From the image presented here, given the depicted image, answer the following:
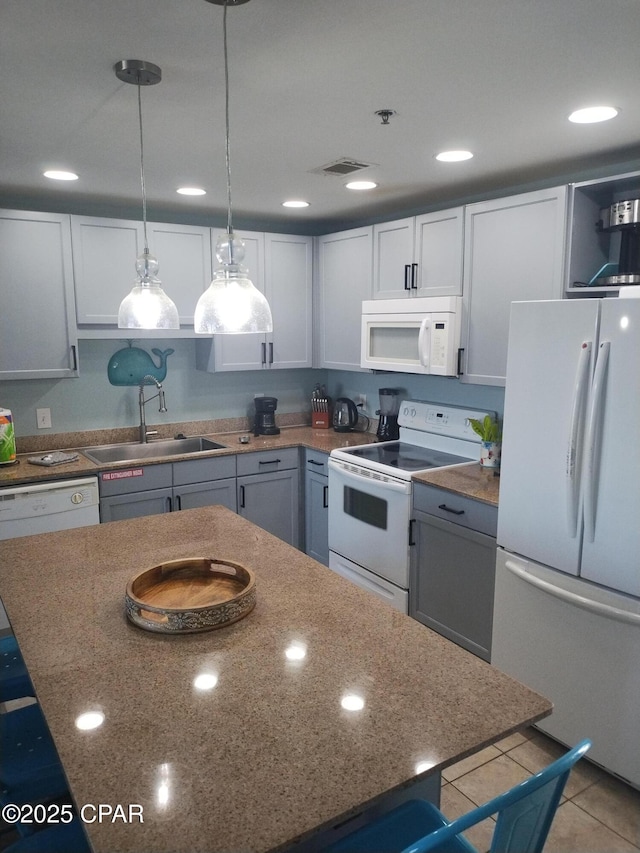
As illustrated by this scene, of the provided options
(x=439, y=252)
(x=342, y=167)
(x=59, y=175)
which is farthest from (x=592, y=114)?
(x=59, y=175)

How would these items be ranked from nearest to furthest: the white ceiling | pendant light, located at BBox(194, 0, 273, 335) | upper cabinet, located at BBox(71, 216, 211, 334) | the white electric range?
1. the white ceiling
2. pendant light, located at BBox(194, 0, 273, 335)
3. the white electric range
4. upper cabinet, located at BBox(71, 216, 211, 334)

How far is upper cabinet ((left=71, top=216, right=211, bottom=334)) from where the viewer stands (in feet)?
11.1

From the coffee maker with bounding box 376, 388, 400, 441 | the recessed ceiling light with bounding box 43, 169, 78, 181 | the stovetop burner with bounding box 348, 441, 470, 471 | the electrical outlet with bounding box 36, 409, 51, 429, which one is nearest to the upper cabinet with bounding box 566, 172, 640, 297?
the stovetop burner with bounding box 348, 441, 470, 471

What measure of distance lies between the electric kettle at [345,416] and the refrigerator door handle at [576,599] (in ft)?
6.64

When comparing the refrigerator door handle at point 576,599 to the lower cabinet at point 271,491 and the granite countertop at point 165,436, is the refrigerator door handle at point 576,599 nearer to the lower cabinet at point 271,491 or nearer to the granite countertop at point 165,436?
the granite countertop at point 165,436

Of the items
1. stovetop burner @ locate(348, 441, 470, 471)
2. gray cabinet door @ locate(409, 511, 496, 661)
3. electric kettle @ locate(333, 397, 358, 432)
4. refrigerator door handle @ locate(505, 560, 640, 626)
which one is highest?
electric kettle @ locate(333, 397, 358, 432)

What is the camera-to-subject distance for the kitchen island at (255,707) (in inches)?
38.4

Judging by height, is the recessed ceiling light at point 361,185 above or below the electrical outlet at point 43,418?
above

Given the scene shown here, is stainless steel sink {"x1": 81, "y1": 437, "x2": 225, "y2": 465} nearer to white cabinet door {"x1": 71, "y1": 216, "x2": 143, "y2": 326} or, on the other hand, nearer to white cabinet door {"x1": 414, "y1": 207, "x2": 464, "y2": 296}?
white cabinet door {"x1": 71, "y1": 216, "x2": 143, "y2": 326}

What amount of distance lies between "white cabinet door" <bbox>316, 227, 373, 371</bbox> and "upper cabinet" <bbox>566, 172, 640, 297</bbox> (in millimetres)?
1358

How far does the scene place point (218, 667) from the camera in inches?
54.1

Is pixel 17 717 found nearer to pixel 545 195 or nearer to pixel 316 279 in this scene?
pixel 545 195

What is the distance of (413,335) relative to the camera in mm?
3352

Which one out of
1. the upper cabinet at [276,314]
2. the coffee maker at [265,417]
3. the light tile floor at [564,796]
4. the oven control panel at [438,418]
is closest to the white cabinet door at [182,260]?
the upper cabinet at [276,314]
